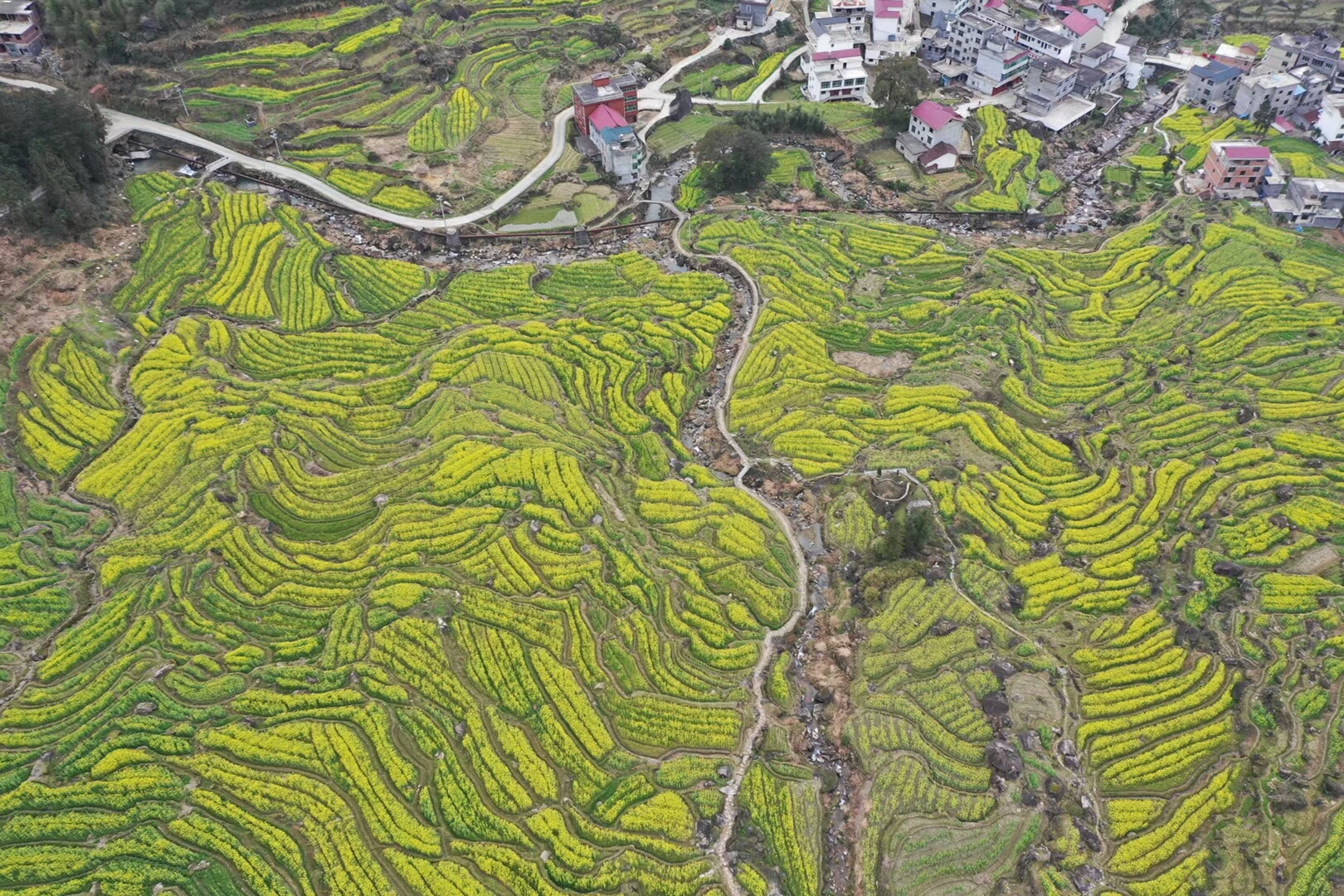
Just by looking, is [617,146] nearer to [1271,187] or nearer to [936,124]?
[936,124]

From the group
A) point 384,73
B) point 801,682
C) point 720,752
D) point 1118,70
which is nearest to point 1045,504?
point 801,682

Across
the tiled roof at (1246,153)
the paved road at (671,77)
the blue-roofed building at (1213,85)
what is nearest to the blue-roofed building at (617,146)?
the paved road at (671,77)

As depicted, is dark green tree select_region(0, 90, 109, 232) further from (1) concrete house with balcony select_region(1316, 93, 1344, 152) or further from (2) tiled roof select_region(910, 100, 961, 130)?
(1) concrete house with balcony select_region(1316, 93, 1344, 152)

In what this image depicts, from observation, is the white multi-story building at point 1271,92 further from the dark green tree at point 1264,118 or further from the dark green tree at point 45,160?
the dark green tree at point 45,160

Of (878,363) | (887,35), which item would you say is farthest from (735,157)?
(887,35)

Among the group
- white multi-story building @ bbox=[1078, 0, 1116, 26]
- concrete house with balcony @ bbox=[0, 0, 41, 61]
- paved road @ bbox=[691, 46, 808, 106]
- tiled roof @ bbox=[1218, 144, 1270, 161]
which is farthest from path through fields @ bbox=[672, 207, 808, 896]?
concrete house with balcony @ bbox=[0, 0, 41, 61]

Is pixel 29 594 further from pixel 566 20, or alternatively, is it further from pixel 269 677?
pixel 566 20
